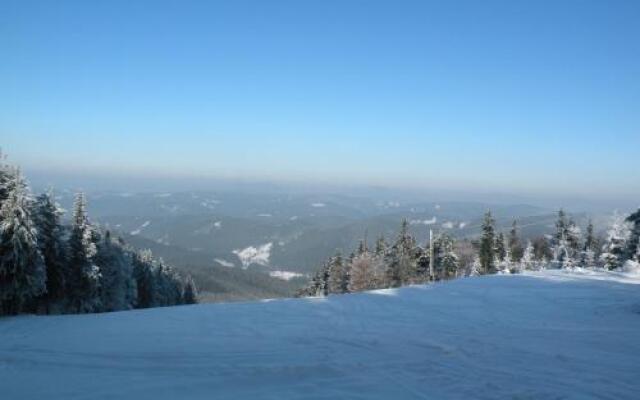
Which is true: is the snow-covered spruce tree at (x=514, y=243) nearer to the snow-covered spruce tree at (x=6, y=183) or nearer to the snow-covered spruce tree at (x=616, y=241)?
the snow-covered spruce tree at (x=616, y=241)

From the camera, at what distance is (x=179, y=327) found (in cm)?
1503

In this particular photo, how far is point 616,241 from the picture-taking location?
161 ft

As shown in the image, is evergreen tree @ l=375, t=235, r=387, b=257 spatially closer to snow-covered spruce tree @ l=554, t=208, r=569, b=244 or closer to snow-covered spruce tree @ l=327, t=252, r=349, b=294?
snow-covered spruce tree @ l=327, t=252, r=349, b=294

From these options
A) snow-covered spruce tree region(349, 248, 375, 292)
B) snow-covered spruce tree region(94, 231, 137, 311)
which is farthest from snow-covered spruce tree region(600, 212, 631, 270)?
snow-covered spruce tree region(94, 231, 137, 311)

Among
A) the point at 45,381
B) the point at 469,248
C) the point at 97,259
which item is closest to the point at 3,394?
the point at 45,381

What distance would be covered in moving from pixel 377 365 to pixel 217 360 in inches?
128

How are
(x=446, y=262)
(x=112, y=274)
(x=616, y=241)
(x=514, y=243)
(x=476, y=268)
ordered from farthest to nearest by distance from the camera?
(x=514, y=243) < (x=446, y=262) < (x=476, y=268) < (x=616, y=241) < (x=112, y=274)

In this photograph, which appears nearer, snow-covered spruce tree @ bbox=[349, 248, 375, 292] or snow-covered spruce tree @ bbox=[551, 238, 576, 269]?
snow-covered spruce tree @ bbox=[349, 248, 375, 292]

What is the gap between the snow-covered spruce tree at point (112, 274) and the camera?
38.4 metres

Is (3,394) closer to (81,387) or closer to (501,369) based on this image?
(81,387)

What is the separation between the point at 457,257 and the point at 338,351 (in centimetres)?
5195

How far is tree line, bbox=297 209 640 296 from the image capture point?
54094 millimetres

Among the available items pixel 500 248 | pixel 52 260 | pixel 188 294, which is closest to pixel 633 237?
pixel 500 248

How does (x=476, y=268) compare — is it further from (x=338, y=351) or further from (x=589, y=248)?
(x=338, y=351)
